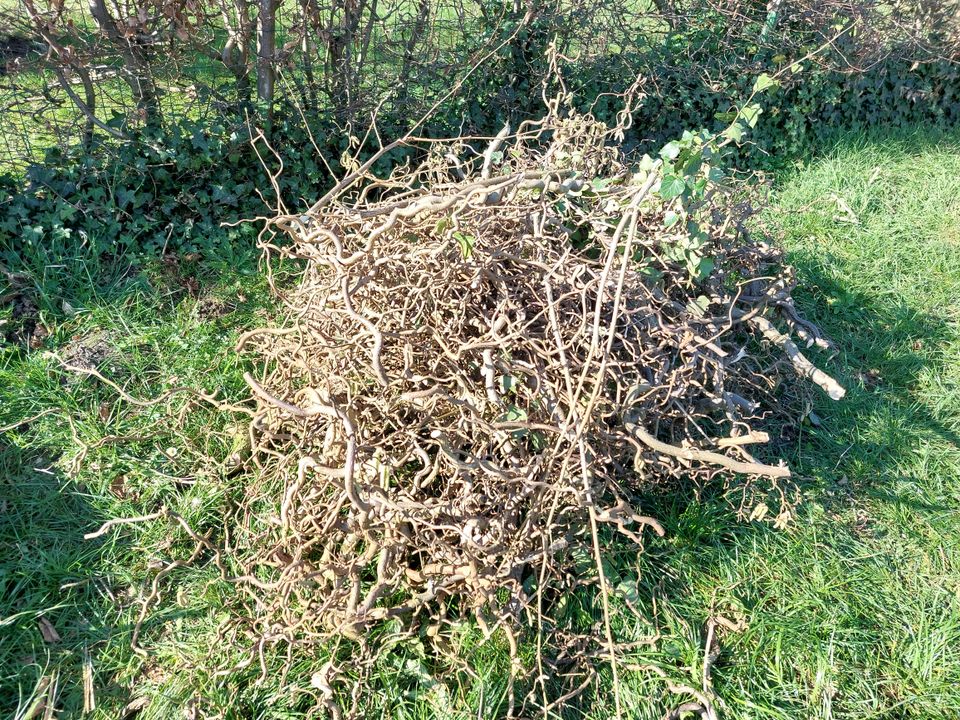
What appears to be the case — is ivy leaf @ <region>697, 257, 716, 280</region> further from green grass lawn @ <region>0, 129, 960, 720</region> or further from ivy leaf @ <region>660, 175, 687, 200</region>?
green grass lawn @ <region>0, 129, 960, 720</region>

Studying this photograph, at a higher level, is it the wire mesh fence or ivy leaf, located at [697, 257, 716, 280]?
the wire mesh fence

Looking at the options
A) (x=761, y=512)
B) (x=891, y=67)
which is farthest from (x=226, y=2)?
(x=891, y=67)

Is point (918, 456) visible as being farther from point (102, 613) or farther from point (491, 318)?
point (102, 613)

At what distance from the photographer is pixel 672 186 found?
8.50ft

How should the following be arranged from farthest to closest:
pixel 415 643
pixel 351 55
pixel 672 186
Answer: pixel 351 55
pixel 672 186
pixel 415 643

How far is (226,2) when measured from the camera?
388 cm

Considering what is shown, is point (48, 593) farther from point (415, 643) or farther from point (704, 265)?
point (704, 265)

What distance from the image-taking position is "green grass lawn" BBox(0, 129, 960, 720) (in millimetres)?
2271

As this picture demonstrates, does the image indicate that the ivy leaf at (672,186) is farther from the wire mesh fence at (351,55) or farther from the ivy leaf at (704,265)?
the wire mesh fence at (351,55)

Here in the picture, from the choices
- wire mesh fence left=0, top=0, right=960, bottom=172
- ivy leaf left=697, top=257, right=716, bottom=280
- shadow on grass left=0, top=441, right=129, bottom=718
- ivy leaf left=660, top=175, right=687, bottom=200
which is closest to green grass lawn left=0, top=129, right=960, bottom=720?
shadow on grass left=0, top=441, right=129, bottom=718

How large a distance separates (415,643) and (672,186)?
1807 millimetres

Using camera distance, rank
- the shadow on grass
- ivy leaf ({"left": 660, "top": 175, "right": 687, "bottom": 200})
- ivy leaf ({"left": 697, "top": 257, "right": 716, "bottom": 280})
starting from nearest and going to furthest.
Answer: the shadow on grass → ivy leaf ({"left": 660, "top": 175, "right": 687, "bottom": 200}) → ivy leaf ({"left": 697, "top": 257, "right": 716, "bottom": 280})

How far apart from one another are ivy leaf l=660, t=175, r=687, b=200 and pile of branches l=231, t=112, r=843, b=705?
0.05 feet

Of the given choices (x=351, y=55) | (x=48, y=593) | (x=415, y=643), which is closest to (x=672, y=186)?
(x=415, y=643)
